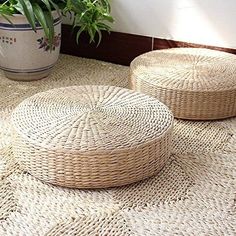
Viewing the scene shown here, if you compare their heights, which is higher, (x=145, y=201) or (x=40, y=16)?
(x=40, y=16)

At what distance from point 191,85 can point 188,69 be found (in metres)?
0.13

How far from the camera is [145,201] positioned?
1231mm

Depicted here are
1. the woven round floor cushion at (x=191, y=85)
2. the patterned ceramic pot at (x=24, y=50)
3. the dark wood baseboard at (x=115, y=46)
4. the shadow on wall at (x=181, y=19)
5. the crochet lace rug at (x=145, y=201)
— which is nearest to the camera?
the crochet lace rug at (x=145, y=201)

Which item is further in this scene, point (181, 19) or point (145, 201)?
point (181, 19)

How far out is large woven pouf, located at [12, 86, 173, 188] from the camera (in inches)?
47.6

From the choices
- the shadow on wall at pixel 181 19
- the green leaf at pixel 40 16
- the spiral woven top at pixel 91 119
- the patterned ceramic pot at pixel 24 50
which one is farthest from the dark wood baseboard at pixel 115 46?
the spiral woven top at pixel 91 119

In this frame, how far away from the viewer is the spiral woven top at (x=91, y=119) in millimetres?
1229

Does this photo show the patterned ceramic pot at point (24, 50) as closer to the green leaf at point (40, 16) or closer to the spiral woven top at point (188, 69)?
the green leaf at point (40, 16)

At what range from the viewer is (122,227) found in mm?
1132

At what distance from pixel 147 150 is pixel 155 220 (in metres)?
0.20

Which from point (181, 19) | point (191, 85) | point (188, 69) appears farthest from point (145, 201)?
point (181, 19)

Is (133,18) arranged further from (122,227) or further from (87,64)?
(122,227)

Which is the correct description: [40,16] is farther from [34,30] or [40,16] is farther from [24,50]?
[24,50]

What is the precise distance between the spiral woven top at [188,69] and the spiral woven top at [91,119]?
0.20 meters
